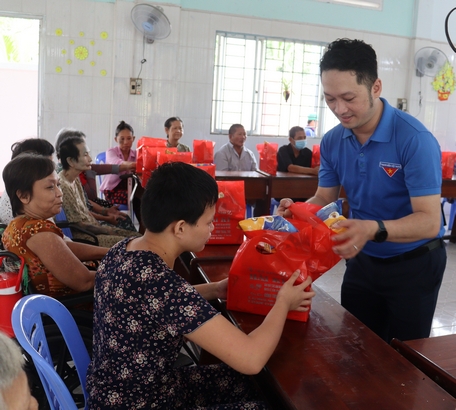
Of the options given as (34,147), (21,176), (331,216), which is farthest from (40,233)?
(34,147)

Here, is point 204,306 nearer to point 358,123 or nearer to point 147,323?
point 147,323

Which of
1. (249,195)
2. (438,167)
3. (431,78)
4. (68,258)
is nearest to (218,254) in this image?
(68,258)

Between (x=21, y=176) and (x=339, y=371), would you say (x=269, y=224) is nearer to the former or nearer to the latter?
(x=339, y=371)

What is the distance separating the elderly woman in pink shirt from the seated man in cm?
93

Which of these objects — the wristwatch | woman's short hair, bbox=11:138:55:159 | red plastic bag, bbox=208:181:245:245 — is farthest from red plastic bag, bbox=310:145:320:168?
the wristwatch

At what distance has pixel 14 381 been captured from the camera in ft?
2.23

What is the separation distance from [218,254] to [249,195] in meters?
2.48

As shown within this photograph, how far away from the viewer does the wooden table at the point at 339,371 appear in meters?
Result: 0.99

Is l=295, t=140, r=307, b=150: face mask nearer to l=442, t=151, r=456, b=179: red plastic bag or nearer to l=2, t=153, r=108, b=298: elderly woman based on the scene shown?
l=442, t=151, r=456, b=179: red plastic bag

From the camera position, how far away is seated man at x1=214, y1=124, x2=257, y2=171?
5.13 metres

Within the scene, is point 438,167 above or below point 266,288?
above

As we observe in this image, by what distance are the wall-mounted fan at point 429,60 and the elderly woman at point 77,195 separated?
5.18 meters

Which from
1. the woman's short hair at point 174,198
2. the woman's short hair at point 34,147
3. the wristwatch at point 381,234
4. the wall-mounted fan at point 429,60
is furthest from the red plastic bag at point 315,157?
the woman's short hair at point 174,198

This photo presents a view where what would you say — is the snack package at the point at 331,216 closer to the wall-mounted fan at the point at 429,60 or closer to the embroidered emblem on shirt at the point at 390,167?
the embroidered emblem on shirt at the point at 390,167
